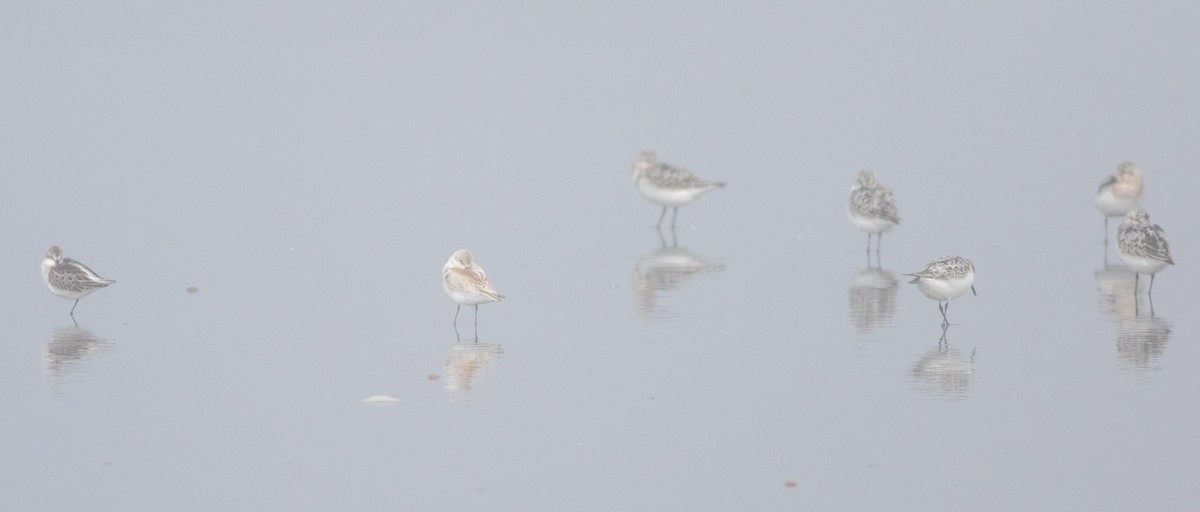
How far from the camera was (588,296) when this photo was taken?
17.2 meters

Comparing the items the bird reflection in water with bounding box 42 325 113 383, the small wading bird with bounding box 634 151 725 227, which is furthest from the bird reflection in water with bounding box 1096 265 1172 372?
the bird reflection in water with bounding box 42 325 113 383

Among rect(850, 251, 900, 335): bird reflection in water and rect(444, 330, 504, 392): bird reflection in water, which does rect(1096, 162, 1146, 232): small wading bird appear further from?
rect(444, 330, 504, 392): bird reflection in water

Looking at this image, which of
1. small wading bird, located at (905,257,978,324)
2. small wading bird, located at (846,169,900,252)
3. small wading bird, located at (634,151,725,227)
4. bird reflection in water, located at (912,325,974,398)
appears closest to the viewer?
bird reflection in water, located at (912,325,974,398)

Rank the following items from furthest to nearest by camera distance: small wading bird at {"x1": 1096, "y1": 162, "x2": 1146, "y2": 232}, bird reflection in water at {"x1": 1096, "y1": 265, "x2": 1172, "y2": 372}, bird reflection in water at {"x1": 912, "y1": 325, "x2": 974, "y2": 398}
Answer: small wading bird at {"x1": 1096, "y1": 162, "x2": 1146, "y2": 232}
bird reflection in water at {"x1": 1096, "y1": 265, "x2": 1172, "y2": 372}
bird reflection in water at {"x1": 912, "y1": 325, "x2": 974, "y2": 398}

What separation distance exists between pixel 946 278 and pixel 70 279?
8.05m

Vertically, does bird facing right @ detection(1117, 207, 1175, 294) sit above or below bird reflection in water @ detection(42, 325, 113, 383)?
above

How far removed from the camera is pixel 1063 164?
91.7 ft

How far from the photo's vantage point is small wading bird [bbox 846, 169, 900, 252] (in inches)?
783

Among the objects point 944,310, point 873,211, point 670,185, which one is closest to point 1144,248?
point 944,310

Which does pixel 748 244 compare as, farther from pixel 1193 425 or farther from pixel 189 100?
pixel 189 100

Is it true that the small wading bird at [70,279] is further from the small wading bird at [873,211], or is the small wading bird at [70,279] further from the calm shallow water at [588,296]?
the small wading bird at [873,211]

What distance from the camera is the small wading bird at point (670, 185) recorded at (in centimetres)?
2323

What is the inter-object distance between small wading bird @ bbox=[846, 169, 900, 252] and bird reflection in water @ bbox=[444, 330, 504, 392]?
6.66 metres

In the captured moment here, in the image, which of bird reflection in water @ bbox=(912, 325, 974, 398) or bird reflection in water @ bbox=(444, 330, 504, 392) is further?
bird reflection in water @ bbox=(444, 330, 504, 392)
